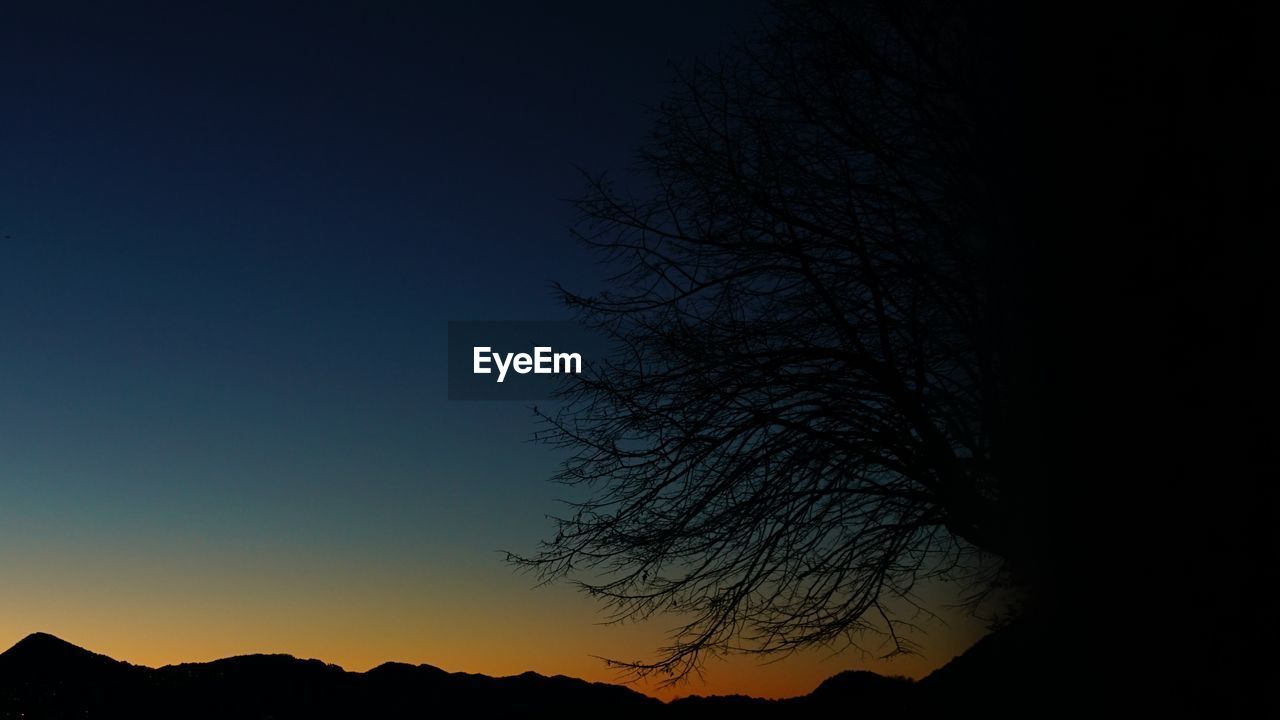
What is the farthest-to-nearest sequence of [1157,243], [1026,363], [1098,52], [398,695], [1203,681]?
[398,695] → [1026,363] → [1098,52] → [1157,243] → [1203,681]

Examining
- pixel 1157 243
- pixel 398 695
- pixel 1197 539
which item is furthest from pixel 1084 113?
pixel 398 695

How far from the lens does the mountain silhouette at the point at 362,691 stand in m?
7.38

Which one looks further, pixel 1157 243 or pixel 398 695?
pixel 398 695

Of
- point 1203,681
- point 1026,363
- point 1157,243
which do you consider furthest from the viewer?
point 1026,363

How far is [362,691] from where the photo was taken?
2134 centimetres

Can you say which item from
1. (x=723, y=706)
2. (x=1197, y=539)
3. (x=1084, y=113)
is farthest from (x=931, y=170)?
(x=723, y=706)

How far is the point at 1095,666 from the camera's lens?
16.2 ft

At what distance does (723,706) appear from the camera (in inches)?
322

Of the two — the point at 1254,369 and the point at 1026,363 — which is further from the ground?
the point at 1026,363

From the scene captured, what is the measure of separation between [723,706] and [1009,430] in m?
3.73

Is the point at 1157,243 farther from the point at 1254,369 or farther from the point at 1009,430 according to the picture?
the point at 1009,430

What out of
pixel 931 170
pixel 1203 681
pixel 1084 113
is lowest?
pixel 1203 681

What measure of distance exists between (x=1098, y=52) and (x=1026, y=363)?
6.13 ft

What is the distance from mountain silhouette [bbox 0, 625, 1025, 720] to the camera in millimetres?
7383
